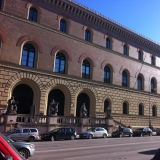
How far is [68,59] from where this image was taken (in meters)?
28.2

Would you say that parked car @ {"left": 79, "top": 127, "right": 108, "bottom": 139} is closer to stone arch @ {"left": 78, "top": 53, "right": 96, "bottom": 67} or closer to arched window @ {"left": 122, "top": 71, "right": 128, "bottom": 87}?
stone arch @ {"left": 78, "top": 53, "right": 96, "bottom": 67}

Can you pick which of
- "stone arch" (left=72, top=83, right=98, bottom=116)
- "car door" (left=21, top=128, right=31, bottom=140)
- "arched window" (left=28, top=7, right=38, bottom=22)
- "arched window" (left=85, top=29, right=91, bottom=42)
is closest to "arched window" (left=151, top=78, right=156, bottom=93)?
"stone arch" (left=72, top=83, right=98, bottom=116)

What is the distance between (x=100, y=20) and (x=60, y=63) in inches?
427

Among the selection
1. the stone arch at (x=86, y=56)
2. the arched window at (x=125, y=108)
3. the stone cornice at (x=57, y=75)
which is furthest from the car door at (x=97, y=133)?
the arched window at (x=125, y=108)

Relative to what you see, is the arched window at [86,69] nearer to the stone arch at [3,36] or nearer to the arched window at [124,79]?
the arched window at [124,79]

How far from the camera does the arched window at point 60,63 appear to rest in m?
27.3

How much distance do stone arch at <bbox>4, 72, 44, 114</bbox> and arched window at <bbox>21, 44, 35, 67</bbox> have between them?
1590 mm

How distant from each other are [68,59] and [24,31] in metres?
7.13

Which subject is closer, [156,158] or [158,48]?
[156,158]

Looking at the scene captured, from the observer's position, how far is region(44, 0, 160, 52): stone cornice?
94.0ft

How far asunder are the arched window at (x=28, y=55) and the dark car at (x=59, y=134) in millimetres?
9368

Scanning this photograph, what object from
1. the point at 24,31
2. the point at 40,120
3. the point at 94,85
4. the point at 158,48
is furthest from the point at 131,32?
the point at 40,120

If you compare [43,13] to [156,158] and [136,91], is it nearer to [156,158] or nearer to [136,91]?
[136,91]

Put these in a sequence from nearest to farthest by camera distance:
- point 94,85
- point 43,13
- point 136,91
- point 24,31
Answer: point 24,31, point 43,13, point 94,85, point 136,91
